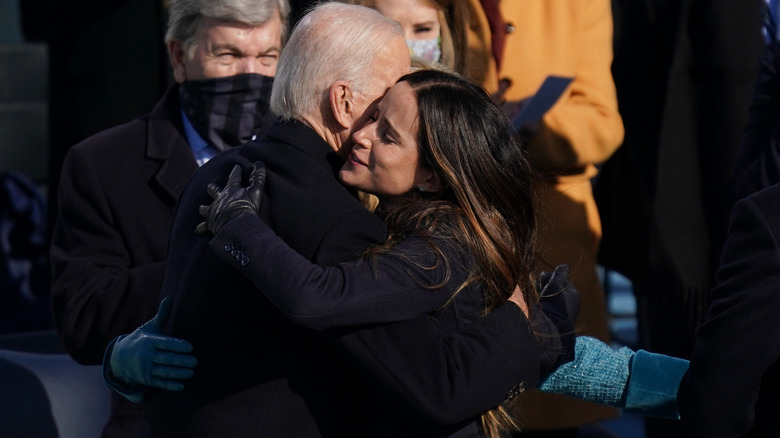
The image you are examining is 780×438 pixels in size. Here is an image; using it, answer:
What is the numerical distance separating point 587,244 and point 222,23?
49.6 inches

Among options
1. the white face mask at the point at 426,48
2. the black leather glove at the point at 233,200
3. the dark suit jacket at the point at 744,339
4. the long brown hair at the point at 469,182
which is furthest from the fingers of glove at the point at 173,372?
the white face mask at the point at 426,48

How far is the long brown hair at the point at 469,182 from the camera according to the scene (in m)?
2.24

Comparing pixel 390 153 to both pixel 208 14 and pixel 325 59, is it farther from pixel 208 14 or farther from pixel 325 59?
→ pixel 208 14

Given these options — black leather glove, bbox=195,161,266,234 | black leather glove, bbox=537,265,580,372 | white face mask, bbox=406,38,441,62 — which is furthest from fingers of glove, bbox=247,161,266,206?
white face mask, bbox=406,38,441,62

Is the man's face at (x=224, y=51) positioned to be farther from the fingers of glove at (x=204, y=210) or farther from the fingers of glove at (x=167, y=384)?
the fingers of glove at (x=167, y=384)

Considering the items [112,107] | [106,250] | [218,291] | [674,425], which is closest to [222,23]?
[106,250]

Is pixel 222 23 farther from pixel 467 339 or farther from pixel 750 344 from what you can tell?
pixel 750 344

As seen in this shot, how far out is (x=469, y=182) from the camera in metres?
2.25

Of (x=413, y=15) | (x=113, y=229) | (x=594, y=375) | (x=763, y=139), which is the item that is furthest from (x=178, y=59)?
(x=763, y=139)

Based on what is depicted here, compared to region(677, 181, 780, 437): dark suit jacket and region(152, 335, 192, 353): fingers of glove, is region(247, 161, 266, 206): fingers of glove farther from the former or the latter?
region(677, 181, 780, 437): dark suit jacket

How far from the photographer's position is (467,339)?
2205mm

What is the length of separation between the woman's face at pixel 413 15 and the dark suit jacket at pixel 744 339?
140 centimetres

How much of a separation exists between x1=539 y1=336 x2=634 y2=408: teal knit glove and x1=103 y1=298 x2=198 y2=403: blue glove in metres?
0.81

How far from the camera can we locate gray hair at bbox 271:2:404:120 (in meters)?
2.36
